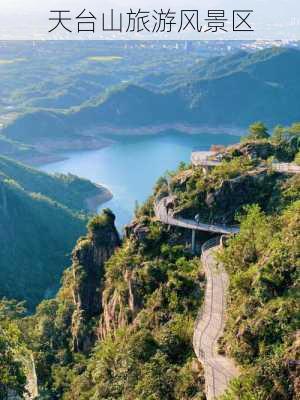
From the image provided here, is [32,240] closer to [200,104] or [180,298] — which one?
[180,298]

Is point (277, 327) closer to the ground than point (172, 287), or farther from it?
farther from it

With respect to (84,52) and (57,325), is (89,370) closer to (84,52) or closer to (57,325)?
(57,325)

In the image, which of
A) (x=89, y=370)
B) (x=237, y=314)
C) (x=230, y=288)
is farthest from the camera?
(x=89, y=370)

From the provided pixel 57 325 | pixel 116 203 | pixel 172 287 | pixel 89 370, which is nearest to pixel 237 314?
pixel 172 287

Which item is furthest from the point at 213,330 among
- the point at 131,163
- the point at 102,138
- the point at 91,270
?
the point at 102,138

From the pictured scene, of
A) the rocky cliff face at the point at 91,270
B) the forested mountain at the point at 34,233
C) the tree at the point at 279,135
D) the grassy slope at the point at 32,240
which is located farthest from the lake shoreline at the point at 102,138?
the rocky cliff face at the point at 91,270

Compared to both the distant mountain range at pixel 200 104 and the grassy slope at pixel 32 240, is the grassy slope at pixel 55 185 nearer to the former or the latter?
the grassy slope at pixel 32 240

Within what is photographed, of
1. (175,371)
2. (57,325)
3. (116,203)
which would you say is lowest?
(116,203)
